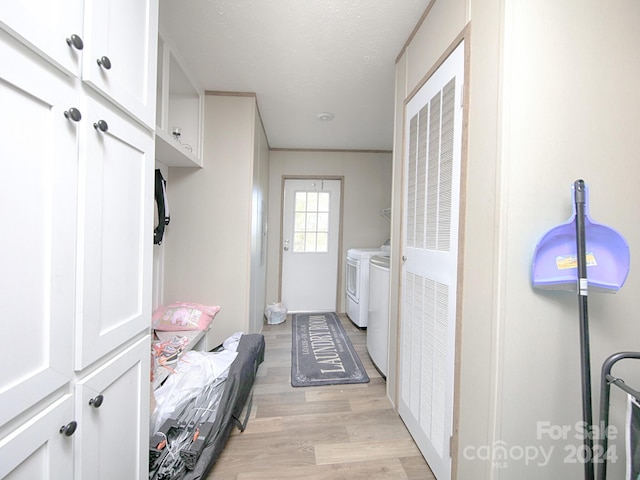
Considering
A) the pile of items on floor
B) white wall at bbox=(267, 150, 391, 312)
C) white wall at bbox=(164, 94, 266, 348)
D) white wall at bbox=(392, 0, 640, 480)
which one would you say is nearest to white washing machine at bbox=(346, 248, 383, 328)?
white wall at bbox=(267, 150, 391, 312)

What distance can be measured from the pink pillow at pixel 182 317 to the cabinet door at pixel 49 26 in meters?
1.69

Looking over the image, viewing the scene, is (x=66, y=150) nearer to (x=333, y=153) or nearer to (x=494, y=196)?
(x=494, y=196)

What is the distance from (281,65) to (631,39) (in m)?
1.73

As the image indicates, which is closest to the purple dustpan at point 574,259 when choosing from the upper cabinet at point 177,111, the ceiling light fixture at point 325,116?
the upper cabinet at point 177,111

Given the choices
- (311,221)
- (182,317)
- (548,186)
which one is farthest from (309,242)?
(548,186)

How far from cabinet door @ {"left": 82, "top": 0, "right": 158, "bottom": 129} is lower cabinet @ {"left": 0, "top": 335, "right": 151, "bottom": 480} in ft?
2.48

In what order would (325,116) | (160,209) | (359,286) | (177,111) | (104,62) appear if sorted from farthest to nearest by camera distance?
1. (359,286)
2. (325,116)
3. (177,111)
4. (160,209)
5. (104,62)

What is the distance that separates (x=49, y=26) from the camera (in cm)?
56

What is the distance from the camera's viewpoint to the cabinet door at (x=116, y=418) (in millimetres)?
669

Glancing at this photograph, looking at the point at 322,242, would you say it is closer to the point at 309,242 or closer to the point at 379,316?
the point at 309,242

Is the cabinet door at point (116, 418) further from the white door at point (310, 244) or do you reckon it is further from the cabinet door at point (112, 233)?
the white door at point (310, 244)

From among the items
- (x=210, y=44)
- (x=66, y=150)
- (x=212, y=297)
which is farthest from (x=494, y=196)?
(x=212, y=297)

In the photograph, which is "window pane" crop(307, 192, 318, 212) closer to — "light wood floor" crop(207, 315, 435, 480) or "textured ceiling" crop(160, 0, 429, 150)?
"textured ceiling" crop(160, 0, 429, 150)

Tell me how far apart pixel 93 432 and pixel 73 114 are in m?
0.80
